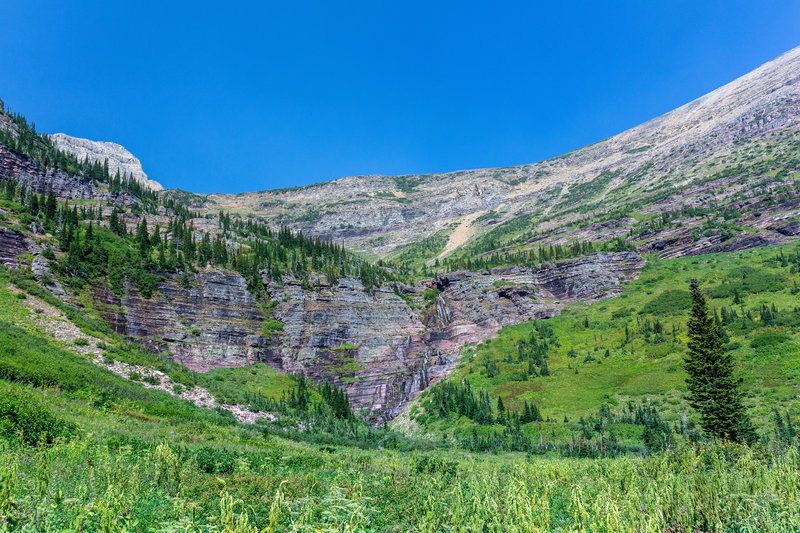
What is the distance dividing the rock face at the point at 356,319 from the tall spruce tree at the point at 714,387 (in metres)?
44.4

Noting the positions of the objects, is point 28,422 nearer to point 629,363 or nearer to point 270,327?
point 629,363

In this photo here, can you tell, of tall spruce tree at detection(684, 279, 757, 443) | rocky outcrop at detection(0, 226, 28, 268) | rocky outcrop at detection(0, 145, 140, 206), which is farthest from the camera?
rocky outcrop at detection(0, 145, 140, 206)

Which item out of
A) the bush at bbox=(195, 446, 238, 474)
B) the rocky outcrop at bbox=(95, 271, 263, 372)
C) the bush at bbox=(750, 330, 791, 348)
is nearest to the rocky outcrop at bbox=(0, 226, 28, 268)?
the rocky outcrop at bbox=(95, 271, 263, 372)

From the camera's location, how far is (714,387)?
24.7m

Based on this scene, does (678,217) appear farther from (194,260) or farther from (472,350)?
(194,260)

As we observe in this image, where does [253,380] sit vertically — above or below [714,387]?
below

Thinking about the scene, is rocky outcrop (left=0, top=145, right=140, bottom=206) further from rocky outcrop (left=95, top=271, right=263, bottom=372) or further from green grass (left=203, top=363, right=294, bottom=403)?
green grass (left=203, top=363, right=294, bottom=403)

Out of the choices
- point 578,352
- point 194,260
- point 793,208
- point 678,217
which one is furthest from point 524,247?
point 194,260

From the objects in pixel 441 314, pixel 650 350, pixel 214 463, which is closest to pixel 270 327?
pixel 441 314

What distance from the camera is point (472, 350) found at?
71.2 metres

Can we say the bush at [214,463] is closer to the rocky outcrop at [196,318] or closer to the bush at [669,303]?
the rocky outcrop at [196,318]

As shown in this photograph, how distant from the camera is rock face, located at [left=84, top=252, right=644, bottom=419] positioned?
192 feet

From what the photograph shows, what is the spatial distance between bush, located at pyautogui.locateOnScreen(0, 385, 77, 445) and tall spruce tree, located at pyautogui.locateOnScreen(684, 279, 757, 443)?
109 feet

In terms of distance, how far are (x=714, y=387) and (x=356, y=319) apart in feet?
200
